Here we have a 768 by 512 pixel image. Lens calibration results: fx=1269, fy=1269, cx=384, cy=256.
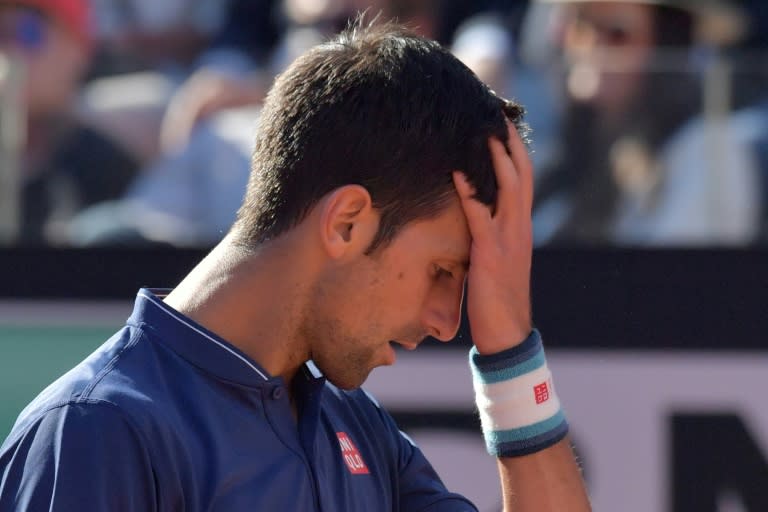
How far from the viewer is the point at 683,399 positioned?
3467mm

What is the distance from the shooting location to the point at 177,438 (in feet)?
5.01

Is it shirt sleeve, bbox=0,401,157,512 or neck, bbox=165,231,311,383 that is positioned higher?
neck, bbox=165,231,311,383

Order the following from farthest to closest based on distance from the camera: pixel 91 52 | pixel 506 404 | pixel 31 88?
1. pixel 91 52
2. pixel 31 88
3. pixel 506 404

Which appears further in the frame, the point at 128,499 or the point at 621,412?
the point at 621,412

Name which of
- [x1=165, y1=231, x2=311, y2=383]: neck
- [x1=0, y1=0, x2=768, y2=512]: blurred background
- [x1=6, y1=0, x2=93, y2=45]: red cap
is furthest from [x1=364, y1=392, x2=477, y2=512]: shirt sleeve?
[x1=6, y1=0, x2=93, y2=45]: red cap

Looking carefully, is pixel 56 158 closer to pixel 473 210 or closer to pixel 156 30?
pixel 156 30

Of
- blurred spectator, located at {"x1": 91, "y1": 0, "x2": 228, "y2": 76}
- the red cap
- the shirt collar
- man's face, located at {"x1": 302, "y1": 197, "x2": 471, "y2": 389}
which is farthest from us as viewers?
blurred spectator, located at {"x1": 91, "y1": 0, "x2": 228, "y2": 76}

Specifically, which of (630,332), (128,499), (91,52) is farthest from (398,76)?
(91,52)

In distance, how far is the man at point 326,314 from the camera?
1.51 meters

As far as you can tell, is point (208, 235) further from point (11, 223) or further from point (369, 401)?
point (369, 401)

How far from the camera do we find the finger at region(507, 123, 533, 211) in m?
1.84

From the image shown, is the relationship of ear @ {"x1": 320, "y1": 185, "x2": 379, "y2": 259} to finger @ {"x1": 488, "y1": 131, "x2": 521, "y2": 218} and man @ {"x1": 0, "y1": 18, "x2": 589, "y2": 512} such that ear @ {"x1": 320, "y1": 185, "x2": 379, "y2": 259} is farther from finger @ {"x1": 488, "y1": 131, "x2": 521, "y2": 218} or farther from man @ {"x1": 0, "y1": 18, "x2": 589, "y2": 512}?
finger @ {"x1": 488, "y1": 131, "x2": 521, "y2": 218}

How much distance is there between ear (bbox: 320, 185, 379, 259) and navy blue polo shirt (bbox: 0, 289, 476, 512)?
19 cm

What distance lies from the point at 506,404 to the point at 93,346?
6.43 feet
